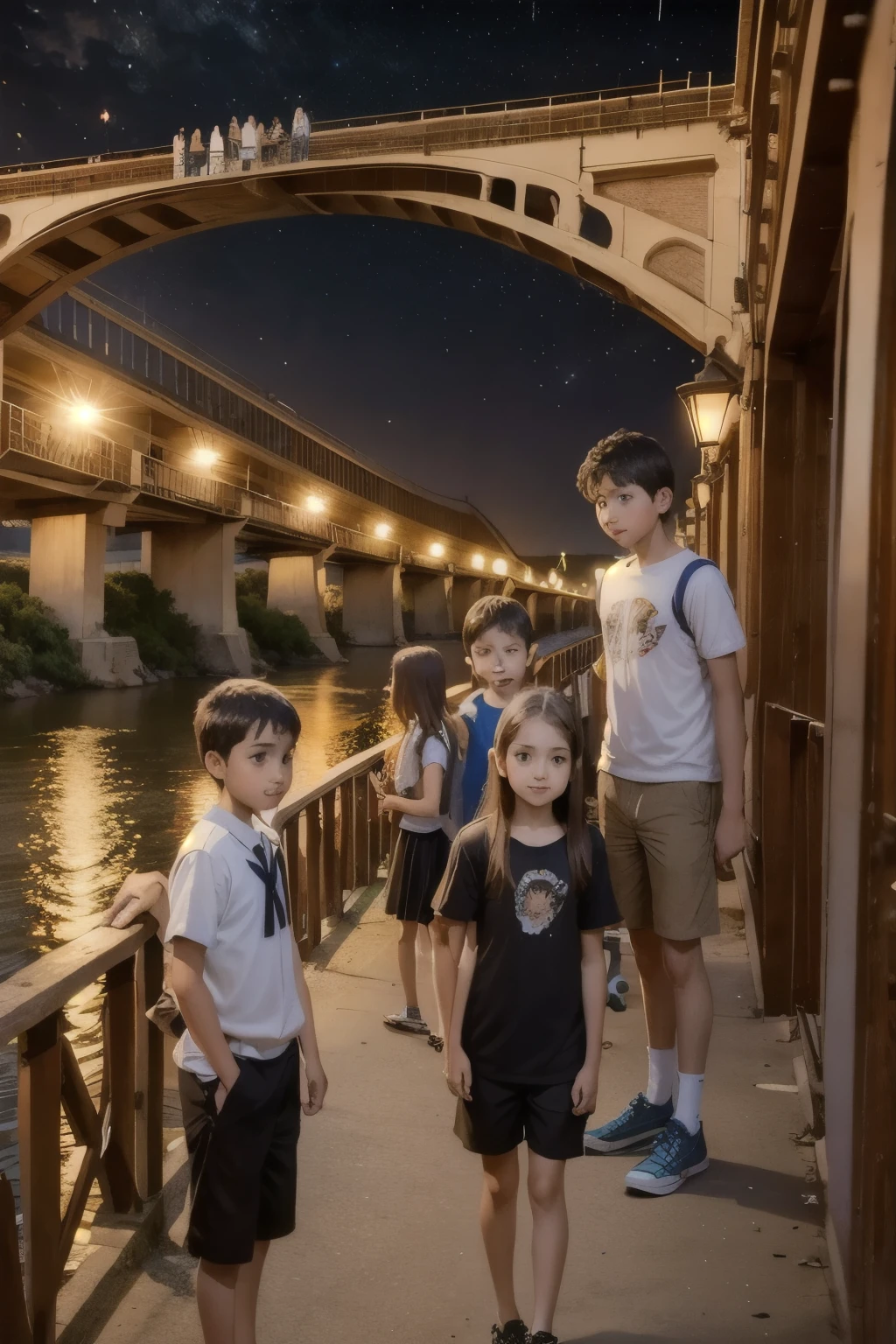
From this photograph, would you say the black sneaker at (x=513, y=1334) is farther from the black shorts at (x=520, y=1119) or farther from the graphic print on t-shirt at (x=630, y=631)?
the graphic print on t-shirt at (x=630, y=631)

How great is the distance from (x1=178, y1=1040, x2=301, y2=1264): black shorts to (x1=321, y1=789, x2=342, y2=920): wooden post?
11.8 ft

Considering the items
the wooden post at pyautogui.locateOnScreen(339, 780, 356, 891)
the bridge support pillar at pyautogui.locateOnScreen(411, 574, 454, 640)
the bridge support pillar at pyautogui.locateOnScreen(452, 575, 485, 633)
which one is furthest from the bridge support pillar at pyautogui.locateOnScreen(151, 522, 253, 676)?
the bridge support pillar at pyautogui.locateOnScreen(452, 575, 485, 633)

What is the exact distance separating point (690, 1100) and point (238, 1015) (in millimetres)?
1550

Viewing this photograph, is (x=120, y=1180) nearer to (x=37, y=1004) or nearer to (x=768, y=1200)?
(x=37, y=1004)

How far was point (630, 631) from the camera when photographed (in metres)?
3.11

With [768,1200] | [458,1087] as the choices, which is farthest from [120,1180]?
[768,1200]

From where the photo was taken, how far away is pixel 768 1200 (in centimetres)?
296

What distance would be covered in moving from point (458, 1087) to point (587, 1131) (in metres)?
1.24

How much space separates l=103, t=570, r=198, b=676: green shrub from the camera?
31.9 m

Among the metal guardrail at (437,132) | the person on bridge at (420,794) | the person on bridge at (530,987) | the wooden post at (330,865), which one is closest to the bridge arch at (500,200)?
the metal guardrail at (437,132)

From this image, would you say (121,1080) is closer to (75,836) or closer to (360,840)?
(360,840)

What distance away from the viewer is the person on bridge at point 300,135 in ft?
72.7

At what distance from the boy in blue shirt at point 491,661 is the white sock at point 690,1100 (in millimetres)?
1085

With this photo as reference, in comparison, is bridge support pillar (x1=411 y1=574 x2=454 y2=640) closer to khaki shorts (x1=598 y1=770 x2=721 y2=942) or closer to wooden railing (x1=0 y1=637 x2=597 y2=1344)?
khaki shorts (x1=598 y1=770 x2=721 y2=942)
